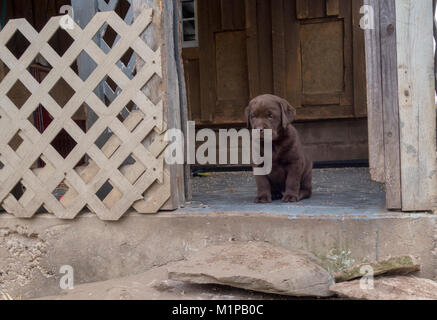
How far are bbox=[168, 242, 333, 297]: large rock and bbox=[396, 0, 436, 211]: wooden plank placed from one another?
80cm

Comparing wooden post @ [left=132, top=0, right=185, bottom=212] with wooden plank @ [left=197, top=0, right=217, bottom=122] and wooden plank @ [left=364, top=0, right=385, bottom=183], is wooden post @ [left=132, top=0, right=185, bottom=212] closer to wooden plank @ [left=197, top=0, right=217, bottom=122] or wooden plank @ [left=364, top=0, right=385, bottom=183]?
wooden plank @ [left=364, top=0, right=385, bottom=183]

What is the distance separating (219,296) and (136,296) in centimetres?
54

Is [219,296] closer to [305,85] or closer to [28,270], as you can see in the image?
[28,270]

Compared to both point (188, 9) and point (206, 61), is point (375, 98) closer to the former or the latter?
point (206, 61)

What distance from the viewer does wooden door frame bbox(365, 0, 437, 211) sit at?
275cm

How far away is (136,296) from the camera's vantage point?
8.90 ft

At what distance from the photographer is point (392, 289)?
253cm

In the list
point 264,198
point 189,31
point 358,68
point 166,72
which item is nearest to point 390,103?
point 264,198

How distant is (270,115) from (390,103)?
1049mm

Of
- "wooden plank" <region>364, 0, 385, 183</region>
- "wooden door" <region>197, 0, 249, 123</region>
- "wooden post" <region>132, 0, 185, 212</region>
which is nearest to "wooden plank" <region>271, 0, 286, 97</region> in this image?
"wooden door" <region>197, 0, 249, 123</region>

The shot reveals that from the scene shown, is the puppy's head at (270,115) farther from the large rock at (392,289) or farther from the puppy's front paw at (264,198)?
the large rock at (392,289)

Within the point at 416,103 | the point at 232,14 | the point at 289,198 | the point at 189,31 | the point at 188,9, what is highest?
the point at 188,9
